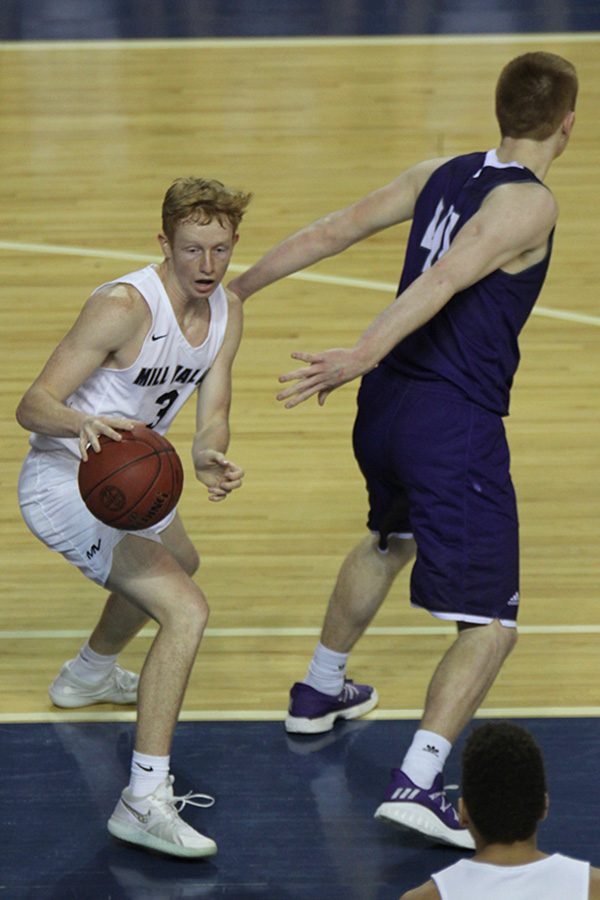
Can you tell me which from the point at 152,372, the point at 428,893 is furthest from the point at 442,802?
the point at 428,893

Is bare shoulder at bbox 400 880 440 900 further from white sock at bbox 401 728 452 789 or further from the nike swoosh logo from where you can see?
the nike swoosh logo

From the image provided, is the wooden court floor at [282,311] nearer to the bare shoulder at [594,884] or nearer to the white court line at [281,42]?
the white court line at [281,42]

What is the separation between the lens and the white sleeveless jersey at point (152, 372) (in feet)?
16.0

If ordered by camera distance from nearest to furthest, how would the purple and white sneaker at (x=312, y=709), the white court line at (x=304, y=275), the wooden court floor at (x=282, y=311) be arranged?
the purple and white sneaker at (x=312, y=709) < the wooden court floor at (x=282, y=311) < the white court line at (x=304, y=275)

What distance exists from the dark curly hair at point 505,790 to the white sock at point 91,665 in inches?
98.9

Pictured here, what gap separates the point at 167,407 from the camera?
5.08 metres

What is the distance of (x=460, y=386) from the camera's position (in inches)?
195

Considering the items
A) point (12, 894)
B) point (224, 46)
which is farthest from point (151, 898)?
point (224, 46)

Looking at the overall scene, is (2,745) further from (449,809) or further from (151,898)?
(449,809)

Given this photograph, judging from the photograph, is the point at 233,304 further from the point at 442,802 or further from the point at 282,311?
the point at 282,311

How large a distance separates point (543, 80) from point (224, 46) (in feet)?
28.0

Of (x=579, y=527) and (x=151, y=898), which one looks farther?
(x=579, y=527)

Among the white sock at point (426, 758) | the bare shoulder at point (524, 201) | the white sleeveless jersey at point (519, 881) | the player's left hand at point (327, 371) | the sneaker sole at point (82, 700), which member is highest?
the bare shoulder at point (524, 201)

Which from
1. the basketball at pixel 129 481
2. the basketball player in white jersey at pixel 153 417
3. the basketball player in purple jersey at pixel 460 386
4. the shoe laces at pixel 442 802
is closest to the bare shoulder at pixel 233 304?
the basketball player in white jersey at pixel 153 417
